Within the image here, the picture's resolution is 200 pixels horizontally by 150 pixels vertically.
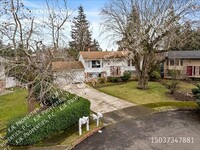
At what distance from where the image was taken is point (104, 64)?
30.8 m

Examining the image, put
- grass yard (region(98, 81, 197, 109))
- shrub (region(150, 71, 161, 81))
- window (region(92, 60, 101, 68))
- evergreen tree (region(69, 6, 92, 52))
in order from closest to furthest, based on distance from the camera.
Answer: grass yard (region(98, 81, 197, 109)), shrub (region(150, 71, 161, 81)), window (region(92, 60, 101, 68)), evergreen tree (region(69, 6, 92, 52))

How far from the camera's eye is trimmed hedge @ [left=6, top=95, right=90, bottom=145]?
846 centimetres

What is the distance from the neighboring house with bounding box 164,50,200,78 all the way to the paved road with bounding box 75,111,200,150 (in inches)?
702

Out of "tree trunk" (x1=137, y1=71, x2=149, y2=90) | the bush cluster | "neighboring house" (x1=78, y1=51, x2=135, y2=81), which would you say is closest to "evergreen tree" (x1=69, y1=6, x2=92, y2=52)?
"neighboring house" (x1=78, y1=51, x2=135, y2=81)

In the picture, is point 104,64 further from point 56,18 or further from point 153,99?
point 56,18

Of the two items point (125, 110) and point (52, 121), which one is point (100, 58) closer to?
point (125, 110)

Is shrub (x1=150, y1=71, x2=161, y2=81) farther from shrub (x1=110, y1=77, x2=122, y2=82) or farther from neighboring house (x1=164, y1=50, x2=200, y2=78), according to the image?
shrub (x1=110, y1=77, x2=122, y2=82)

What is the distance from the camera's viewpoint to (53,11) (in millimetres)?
11555

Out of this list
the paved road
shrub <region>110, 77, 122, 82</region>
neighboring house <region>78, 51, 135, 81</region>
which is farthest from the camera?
neighboring house <region>78, 51, 135, 81</region>

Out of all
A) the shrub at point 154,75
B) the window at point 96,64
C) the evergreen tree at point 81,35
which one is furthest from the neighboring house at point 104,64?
the evergreen tree at point 81,35

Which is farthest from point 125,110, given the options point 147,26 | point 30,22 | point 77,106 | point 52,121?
point 147,26

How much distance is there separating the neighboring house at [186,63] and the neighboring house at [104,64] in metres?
6.32

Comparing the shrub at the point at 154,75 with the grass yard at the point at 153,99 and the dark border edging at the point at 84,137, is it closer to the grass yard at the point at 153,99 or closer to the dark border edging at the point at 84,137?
the grass yard at the point at 153,99

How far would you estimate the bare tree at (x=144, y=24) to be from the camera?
2017cm
